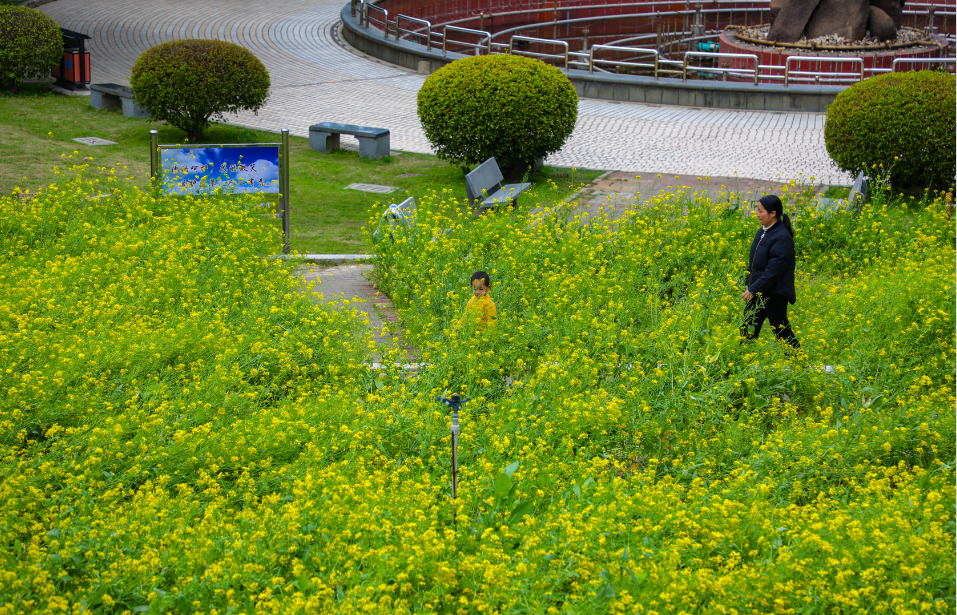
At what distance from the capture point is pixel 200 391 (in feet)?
21.1

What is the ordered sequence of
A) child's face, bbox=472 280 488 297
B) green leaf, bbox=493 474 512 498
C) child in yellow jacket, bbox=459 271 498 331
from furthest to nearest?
1. child's face, bbox=472 280 488 297
2. child in yellow jacket, bbox=459 271 498 331
3. green leaf, bbox=493 474 512 498

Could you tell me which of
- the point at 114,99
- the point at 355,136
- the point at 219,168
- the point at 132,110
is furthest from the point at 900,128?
the point at 114,99

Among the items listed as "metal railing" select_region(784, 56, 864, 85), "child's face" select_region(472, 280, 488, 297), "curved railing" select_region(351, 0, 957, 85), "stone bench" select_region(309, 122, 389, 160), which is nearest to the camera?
"child's face" select_region(472, 280, 488, 297)

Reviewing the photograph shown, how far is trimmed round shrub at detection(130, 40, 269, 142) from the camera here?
1488cm

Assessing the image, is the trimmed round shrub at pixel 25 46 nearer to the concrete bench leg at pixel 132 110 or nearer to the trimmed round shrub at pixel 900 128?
the concrete bench leg at pixel 132 110

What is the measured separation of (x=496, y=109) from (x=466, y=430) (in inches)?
325

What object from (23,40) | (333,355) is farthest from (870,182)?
(23,40)

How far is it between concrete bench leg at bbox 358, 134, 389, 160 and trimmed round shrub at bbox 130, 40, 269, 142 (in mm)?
1993

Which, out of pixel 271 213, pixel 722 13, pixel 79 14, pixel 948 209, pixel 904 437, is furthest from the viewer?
pixel 722 13

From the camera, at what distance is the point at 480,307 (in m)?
7.65

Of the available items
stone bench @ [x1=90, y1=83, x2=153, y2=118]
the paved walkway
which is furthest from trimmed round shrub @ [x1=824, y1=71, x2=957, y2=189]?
stone bench @ [x1=90, y1=83, x2=153, y2=118]

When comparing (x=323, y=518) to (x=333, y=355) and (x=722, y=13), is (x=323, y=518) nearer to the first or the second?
(x=333, y=355)

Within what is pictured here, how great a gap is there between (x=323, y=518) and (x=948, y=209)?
9582mm

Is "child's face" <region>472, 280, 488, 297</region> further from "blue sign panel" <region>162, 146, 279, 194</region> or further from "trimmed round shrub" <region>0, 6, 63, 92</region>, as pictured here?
"trimmed round shrub" <region>0, 6, 63, 92</region>
